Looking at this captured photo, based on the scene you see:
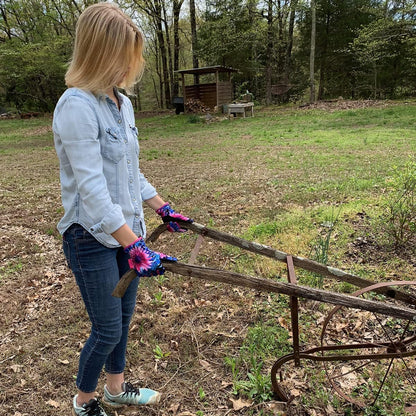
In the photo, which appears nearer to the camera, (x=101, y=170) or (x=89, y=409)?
(x=101, y=170)

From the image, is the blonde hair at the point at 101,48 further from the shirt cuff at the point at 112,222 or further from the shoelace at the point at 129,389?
the shoelace at the point at 129,389

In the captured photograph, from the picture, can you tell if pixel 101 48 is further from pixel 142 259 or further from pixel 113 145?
pixel 142 259

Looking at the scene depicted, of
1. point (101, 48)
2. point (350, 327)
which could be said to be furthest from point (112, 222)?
point (350, 327)

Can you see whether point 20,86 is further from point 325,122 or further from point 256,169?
point 256,169

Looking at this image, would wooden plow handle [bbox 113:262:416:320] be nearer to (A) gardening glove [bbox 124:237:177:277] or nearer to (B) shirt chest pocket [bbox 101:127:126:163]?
(A) gardening glove [bbox 124:237:177:277]

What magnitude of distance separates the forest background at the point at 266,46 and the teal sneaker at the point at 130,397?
21.5 meters

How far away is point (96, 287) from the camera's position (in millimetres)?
1843

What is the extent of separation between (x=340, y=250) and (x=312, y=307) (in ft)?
3.56

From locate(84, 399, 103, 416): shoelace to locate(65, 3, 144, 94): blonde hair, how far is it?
6.10ft

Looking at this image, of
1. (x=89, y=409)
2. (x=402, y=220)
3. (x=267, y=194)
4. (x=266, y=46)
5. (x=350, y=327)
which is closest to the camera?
(x=89, y=409)

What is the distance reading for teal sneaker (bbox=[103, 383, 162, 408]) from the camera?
2479 mm

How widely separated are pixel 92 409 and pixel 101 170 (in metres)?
1.56

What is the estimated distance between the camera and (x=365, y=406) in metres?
2.40

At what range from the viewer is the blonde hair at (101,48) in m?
1.63
